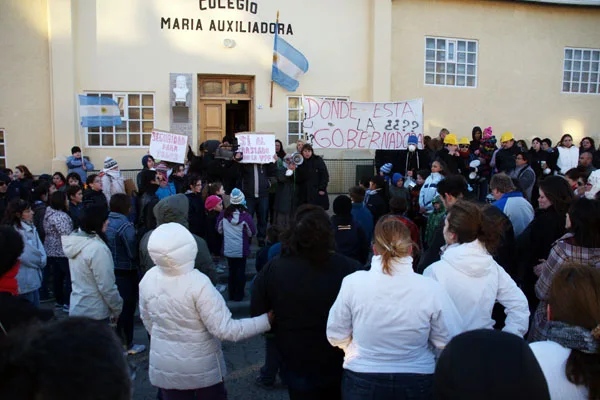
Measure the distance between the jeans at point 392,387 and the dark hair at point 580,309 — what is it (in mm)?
880

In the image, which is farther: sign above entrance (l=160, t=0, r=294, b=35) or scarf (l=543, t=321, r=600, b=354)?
sign above entrance (l=160, t=0, r=294, b=35)

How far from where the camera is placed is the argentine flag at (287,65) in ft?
42.4

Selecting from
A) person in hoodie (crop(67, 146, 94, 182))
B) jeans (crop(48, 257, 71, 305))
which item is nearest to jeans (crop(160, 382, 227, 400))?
jeans (crop(48, 257, 71, 305))

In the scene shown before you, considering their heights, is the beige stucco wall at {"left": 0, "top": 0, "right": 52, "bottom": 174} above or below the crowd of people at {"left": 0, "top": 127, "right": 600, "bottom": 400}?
above

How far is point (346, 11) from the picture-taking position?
13.8 meters

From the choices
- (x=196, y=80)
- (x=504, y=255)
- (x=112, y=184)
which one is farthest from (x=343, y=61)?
(x=504, y=255)

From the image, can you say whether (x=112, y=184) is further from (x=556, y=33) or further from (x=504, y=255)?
(x=556, y=33)

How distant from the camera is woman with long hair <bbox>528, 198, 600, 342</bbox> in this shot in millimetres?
3564

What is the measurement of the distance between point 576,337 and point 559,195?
294 centimetres

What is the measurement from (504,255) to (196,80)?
10126 millimetres

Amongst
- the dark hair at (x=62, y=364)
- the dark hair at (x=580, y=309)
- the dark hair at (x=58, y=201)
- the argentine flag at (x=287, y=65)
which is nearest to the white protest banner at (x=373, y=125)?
the argentine flag at (x=287, y=65)

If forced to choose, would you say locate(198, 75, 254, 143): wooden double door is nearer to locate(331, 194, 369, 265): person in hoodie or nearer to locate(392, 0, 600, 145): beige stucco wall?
locate(392, 0, 600, 145): beige stucco wall

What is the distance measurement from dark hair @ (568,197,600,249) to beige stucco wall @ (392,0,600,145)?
11.2 meters

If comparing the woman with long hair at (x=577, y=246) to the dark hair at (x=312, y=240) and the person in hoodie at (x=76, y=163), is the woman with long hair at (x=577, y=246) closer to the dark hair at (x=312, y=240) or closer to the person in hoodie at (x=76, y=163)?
the dark hair at (x=312, y=240)
